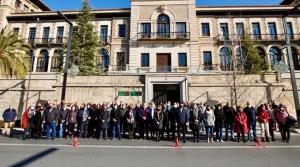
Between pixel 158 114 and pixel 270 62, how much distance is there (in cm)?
2595

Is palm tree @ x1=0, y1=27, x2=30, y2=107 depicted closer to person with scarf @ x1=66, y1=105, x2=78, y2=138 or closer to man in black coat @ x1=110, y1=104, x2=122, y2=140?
person with scarf @ x1=66, y1=105, x2=78, y2=138

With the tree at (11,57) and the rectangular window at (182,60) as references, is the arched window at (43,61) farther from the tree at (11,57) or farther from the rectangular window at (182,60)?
the rectangular window at (182,60)

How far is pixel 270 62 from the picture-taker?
32.3m

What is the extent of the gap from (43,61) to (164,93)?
2253 cm

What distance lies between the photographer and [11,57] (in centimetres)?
1745

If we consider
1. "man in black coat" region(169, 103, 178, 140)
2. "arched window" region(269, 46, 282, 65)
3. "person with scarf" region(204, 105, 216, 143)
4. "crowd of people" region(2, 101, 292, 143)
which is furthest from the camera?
"arched window" region(269, 46, 282, 65)

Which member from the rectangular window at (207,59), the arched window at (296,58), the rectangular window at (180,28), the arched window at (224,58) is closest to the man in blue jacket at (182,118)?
the rectangular window at (180,28)

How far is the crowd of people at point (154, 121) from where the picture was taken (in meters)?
11.6

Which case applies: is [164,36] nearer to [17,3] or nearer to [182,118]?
[182,118]

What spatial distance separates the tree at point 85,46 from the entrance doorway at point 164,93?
816 cm

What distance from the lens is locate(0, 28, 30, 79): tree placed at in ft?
56.2

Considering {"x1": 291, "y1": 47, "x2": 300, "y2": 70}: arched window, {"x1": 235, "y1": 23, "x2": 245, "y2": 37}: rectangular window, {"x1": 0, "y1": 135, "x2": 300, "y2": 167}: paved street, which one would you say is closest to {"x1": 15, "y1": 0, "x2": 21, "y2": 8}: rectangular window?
{"x1": 235, "y1": 23, "x2": 245, "y2": 37}: rectangular window

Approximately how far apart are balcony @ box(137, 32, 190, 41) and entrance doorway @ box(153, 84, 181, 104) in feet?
37.4

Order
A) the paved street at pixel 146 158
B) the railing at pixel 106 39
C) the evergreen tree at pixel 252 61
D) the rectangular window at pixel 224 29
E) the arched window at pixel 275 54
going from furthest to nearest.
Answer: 1. the railing at pixel 106 39
2. the rectangular window at pixel 224 29
3. the arched window at pixel 275 54
4. the evergreen tree at pixel 252 61
5. the paved street at pixel 146 158
